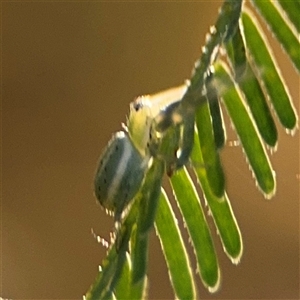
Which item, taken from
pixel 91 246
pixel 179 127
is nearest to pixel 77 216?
pixel 91 246

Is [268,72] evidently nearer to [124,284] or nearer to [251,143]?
[251,143]

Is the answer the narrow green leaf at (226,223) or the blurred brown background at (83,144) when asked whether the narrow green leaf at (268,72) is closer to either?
the narrow green leaf at (226,223)

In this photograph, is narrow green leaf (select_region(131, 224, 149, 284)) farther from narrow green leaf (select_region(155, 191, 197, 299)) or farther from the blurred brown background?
the blurred brown background

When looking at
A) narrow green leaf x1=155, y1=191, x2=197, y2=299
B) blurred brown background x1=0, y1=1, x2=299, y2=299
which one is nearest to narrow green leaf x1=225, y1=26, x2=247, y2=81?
narrow green leaf x1=155, y1=191, x2=197, y2=299

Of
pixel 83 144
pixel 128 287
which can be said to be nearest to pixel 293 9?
pixel 128 287

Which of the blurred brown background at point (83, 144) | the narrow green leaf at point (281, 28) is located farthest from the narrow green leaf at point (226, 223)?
the blurred brown background at point (83, 144)

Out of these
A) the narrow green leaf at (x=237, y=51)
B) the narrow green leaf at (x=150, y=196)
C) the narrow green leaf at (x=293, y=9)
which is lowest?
the narrow green leaf at (x=150, y=196)

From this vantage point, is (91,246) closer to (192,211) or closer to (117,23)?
(117,23)

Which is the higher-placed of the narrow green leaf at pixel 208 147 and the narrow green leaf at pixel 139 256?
the narrow green leaf at pixel 208 147
